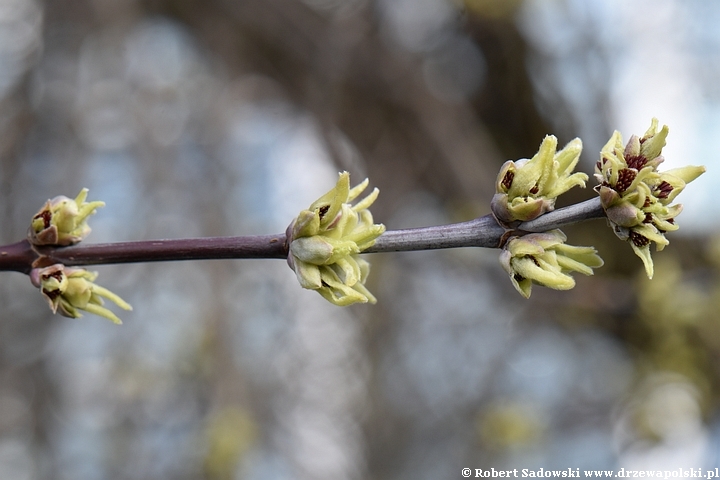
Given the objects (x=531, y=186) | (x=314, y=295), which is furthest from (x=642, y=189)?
(x=314, y=295)

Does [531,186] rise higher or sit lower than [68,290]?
higher

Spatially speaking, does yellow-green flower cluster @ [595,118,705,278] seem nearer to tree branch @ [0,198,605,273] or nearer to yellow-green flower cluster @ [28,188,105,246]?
tree branch @ [0,198,605,273]

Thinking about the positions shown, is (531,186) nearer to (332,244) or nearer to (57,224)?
(332,244)

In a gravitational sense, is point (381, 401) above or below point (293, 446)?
above

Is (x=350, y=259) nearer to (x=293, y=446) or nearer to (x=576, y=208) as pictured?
(x=576, y=208)

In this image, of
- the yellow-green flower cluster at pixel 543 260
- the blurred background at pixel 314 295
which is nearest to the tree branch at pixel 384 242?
the yellow-green flower cluster at pixel 543 260

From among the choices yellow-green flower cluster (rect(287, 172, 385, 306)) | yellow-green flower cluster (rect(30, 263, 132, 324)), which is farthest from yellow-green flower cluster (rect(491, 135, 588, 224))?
yellow-green flower cluster (rect(30, 263, 132, 324))

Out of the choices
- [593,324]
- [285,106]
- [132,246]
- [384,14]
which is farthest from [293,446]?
[132,246]
